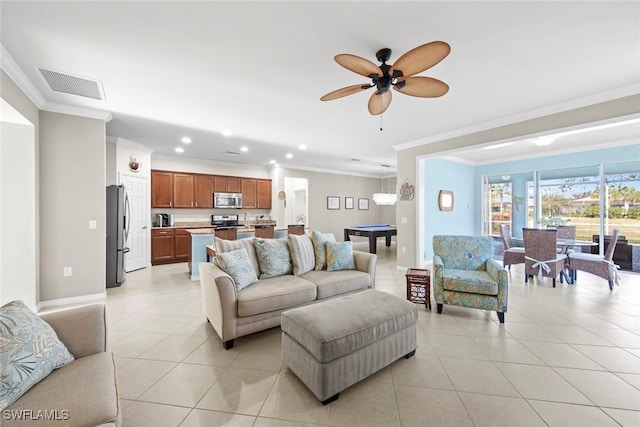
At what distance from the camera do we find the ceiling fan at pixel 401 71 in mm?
1719

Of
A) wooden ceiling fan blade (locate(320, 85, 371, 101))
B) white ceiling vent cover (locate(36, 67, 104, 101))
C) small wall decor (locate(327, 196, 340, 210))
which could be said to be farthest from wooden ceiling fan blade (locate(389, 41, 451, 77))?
small wall decor (locate(327, 196, 340, 210))

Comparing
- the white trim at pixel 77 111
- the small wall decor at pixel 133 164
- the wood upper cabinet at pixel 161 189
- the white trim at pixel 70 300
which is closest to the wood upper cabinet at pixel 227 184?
the wood upper cabinet at pixel 161 189

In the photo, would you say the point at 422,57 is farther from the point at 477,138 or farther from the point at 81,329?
the point at 477,138

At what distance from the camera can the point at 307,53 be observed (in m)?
2.28

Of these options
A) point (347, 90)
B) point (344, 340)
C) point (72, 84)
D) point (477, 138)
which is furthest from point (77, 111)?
point (477, 138)

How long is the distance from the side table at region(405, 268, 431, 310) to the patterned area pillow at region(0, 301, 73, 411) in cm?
312

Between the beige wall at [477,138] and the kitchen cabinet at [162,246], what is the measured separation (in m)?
5.20

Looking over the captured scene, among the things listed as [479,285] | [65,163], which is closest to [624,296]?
[479,285]

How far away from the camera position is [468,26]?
194 centimetres

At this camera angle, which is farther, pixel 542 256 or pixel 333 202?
pixel 333 202

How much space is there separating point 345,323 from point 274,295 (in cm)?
97

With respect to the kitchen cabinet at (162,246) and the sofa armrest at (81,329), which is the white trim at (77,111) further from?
the sofa armrest at (81,329)

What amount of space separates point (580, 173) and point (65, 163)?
371 inches

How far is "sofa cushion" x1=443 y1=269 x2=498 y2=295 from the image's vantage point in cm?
283
